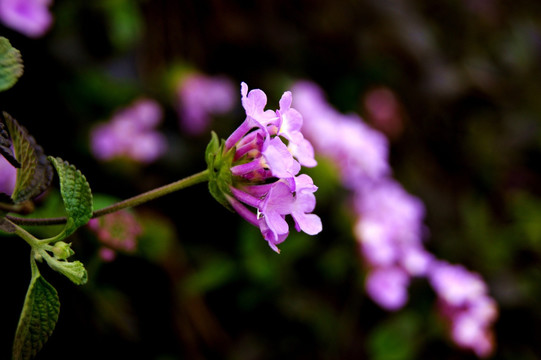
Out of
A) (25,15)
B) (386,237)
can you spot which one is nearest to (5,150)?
(25,15)

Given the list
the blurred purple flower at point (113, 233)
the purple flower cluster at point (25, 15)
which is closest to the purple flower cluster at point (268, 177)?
the blurred purple flower at point (113, 233)

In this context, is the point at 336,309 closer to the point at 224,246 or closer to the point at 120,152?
the point at 224,246

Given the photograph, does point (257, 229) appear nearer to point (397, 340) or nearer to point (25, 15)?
point (397, 340)

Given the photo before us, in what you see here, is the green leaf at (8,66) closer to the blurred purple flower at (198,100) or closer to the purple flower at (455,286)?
the blurred purple flower at (198,100)

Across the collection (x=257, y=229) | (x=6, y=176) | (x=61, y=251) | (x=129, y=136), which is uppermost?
(x=61, y=251)

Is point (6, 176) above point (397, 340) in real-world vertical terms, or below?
above

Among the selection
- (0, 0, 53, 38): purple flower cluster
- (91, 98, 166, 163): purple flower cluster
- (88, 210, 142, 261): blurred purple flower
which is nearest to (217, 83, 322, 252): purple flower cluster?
(88, 210, 142, 261): blurred purple flower

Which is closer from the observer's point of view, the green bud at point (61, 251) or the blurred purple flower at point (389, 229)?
the green bud at point (61, 251)

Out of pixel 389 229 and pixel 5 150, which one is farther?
pixel 389 229
